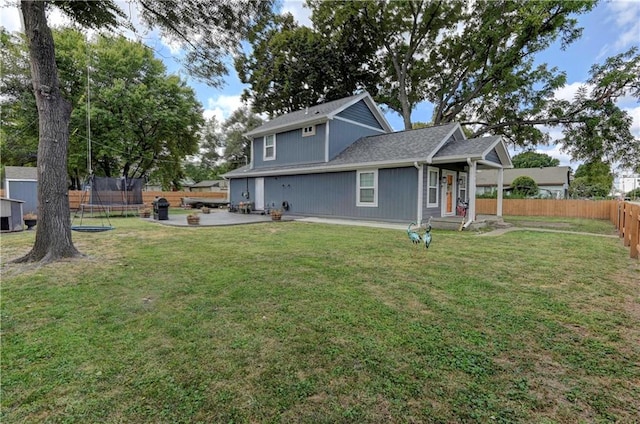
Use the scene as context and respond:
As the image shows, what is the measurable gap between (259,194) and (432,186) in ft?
29.6

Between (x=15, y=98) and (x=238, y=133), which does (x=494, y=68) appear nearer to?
(x=238, y=133)

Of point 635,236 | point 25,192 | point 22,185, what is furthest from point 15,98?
point 635,236

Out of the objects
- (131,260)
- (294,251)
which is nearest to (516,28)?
(294,251)

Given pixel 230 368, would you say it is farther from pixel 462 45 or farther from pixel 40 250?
pixel 462 45

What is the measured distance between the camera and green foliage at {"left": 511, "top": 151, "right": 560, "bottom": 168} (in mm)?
45625

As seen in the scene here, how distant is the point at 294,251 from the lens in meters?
6.14

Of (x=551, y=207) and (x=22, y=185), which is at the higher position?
(x=22, y=185)

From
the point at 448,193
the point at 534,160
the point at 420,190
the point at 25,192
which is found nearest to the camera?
the point at 420,190

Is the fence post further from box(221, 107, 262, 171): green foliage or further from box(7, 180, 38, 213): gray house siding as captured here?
box(221, 107, 262, 171): green foliage

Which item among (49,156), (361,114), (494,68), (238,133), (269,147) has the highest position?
(238,133)

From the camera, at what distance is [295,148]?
15.0 meters

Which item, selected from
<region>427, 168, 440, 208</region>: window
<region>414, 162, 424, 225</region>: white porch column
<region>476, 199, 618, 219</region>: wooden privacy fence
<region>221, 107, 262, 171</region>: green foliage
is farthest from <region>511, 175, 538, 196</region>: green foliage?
<region>221, 107, 262, 171</region>: green foliage

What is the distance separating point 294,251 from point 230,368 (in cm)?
400

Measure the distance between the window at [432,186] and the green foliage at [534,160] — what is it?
43.4 metres
